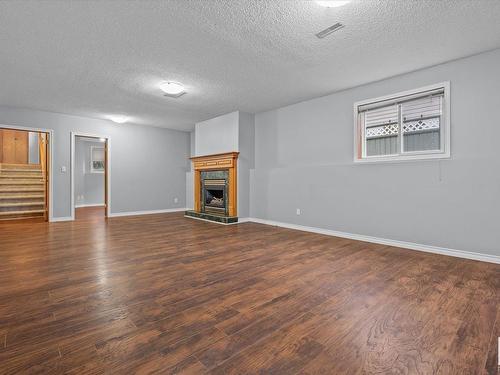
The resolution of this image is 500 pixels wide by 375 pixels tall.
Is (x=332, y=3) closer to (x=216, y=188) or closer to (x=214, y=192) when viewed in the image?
(x=216, y=188)

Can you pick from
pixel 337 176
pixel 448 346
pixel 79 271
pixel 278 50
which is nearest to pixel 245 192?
pixel 337 176

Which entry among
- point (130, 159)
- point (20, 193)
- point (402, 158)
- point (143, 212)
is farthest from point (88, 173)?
point (402, 158)

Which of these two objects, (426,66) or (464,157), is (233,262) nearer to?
(464,157)

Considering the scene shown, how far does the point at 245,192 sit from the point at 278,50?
3.51m

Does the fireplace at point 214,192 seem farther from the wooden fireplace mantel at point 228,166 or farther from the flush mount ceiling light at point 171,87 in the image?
the flush mount ceiling light at point 171,87

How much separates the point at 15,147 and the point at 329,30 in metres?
10.1

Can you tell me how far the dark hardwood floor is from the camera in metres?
1.31

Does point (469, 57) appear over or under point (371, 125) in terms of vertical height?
over

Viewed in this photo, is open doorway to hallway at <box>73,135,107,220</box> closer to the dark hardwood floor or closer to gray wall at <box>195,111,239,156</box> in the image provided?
gray wall at <box>195,111,239,156</box>

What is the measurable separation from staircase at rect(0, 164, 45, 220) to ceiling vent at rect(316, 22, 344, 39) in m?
7.95

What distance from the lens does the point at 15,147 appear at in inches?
322

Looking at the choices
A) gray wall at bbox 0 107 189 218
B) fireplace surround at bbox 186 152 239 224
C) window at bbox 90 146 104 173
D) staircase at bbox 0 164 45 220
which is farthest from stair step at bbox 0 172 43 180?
fireplace surround at bbox 186 152 239 224

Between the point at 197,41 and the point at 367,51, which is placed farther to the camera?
the point at 367,51

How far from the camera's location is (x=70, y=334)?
60.1 inches
